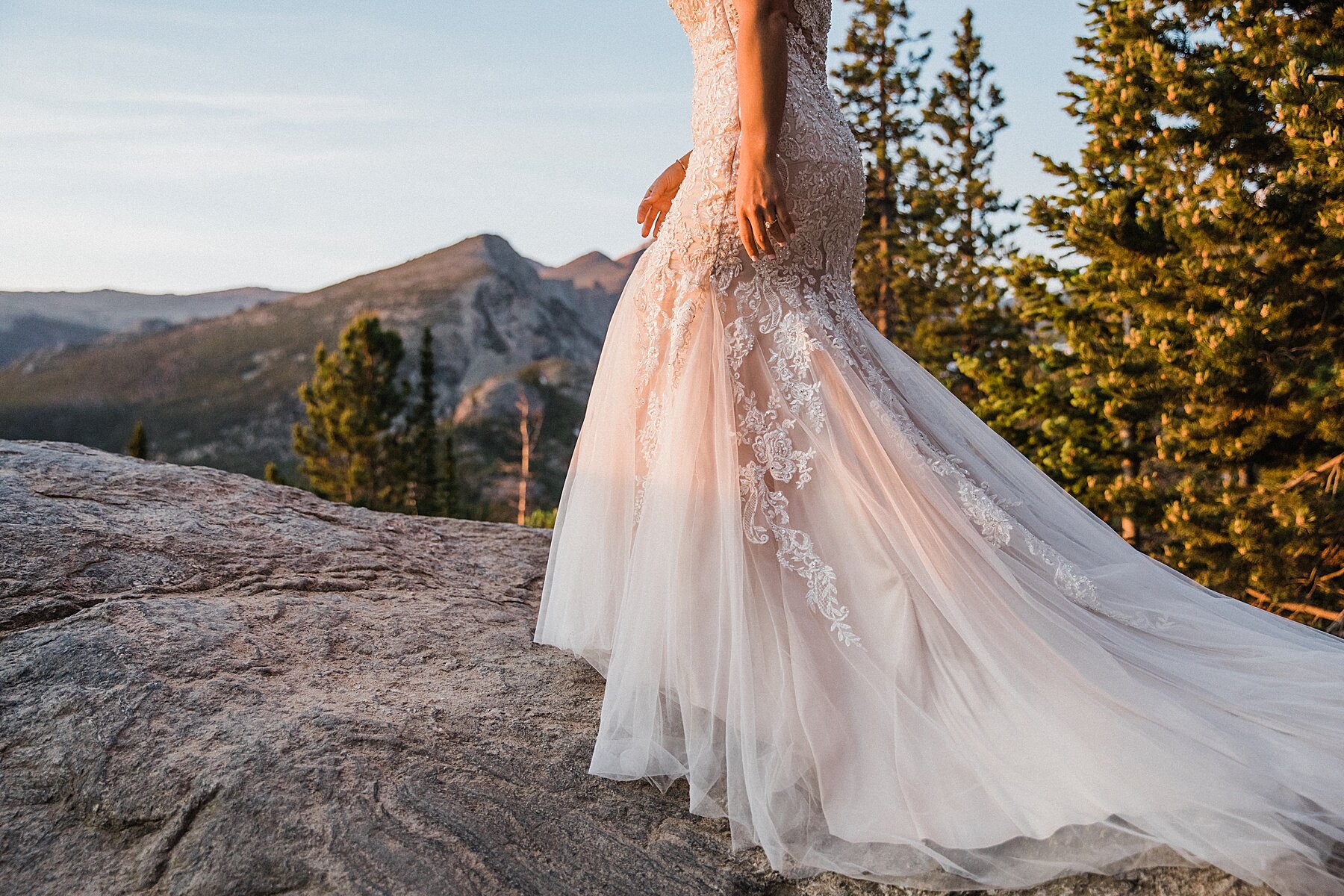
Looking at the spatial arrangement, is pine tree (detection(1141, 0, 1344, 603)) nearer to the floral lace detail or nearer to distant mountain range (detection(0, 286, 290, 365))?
the floral lace detail

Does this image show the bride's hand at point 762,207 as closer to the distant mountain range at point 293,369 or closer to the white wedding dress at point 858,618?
the white wedding dress at point 858,618

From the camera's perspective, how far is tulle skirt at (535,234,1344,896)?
170cm

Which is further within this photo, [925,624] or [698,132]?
[698,132]

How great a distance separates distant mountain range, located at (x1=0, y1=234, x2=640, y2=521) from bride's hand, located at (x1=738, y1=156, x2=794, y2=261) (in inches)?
1502

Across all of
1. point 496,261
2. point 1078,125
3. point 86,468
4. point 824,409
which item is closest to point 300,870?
point 824,409

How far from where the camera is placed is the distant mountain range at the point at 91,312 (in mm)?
87688

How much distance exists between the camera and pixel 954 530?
85.9 inches

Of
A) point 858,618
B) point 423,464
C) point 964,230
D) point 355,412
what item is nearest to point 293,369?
point 423,464

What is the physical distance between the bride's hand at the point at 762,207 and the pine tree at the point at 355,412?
22.6 meters

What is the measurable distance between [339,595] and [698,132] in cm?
210

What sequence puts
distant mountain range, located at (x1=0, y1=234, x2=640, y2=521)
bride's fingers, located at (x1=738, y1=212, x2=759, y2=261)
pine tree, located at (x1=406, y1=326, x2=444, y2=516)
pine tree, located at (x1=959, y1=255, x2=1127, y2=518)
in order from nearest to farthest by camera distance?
bride's fingers, located at (x1=738, y1=212, x2=759, y2=261), pine tree, located at (x1=959, y1=255, x2=1127, y2=518), pine tree, located at (x1=406, y1=326, x2=444, y2=516), distant mountain range, located at (x1=0, y1=234, x2=640, y2=521)

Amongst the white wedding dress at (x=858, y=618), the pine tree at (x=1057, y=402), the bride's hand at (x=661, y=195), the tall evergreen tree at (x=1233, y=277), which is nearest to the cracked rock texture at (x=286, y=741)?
the white wedding dress at (x=858, y=618)

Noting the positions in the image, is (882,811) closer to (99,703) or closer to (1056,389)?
(99,703)

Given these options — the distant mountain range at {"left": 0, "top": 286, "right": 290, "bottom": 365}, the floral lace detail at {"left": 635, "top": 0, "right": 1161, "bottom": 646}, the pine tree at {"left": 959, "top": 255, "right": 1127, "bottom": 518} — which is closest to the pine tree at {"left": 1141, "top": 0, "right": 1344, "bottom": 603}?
the pine tree at {"left": 959, "top": 255, "right": 1127, "bottom": 518}
